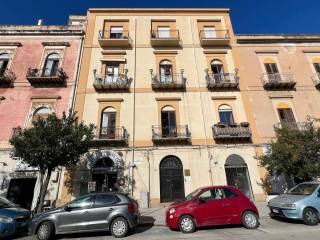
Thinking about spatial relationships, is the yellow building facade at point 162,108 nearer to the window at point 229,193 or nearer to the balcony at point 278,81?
the balcony at point 278,81

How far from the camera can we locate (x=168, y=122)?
664 inches

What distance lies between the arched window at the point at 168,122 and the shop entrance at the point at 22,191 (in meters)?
9.48

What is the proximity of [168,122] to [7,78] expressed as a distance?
12853mm

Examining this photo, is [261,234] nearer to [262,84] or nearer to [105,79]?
[262,84]

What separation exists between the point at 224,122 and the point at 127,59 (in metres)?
9.71

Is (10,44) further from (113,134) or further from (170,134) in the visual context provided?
(170,134)

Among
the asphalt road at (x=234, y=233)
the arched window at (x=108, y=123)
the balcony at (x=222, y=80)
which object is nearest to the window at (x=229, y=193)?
the asphalt road at (x=234, y=233)

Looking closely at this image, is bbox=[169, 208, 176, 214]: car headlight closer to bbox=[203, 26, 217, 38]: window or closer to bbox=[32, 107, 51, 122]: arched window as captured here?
bbox=[32, 107, 51, 122]: arched window

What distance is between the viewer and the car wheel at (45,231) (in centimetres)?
770

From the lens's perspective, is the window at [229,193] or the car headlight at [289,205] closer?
the window at [229,193]

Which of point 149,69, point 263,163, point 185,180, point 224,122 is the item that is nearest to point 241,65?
point 224,122

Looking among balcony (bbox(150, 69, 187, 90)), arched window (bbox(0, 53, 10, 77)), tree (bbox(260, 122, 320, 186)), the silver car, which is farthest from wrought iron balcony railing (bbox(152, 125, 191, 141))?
arched window (bbox(0, 53, 10, 77))

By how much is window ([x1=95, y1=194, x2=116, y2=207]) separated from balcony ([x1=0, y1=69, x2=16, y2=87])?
46.3 feet

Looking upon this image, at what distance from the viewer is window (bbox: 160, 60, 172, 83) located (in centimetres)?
1842
